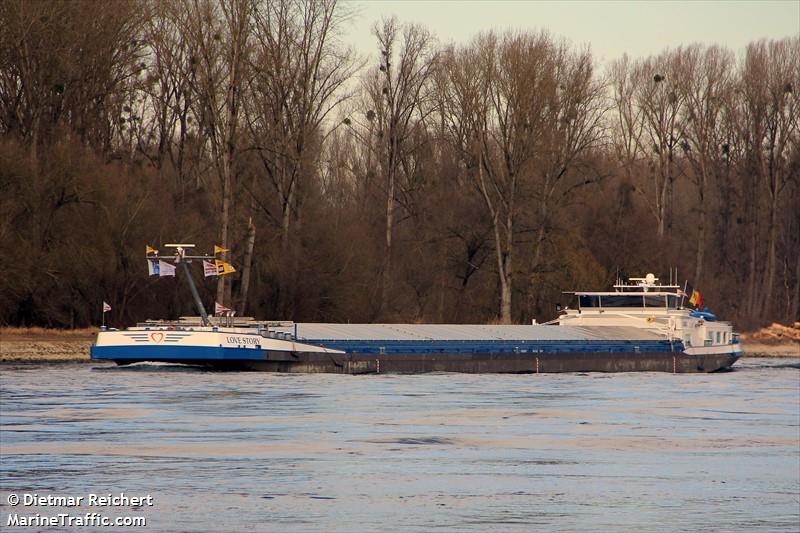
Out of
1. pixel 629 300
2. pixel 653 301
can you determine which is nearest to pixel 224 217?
pixel 629 300

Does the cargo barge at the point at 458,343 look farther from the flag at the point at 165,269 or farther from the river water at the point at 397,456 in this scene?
the river water at the point at 397,456

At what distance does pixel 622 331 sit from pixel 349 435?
119 ft

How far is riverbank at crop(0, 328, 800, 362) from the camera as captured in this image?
5534 centimetres

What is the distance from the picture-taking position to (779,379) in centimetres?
5534

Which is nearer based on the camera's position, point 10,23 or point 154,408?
point 154,408

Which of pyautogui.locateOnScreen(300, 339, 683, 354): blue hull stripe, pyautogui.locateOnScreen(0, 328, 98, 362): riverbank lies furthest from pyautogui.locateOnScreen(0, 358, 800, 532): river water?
pyautogui.locateOnScreen(0, 328, 98, 362): riverbank

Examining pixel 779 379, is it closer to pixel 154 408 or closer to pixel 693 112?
pixel 154 408

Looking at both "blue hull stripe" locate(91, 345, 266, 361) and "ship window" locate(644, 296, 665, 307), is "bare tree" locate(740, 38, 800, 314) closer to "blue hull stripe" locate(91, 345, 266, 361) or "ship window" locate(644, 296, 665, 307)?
"ship window" locate(644, 296, 665, 307)

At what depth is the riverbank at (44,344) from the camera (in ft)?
182

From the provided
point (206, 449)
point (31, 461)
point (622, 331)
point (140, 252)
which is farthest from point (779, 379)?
point (31, 461)

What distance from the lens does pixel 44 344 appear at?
5675 centimetres

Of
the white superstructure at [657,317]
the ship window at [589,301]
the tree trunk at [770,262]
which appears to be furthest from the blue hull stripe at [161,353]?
the tree trunk at [770,262]

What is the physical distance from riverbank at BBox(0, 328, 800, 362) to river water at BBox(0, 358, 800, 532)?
12.6 metres

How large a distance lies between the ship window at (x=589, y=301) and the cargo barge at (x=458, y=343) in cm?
5
